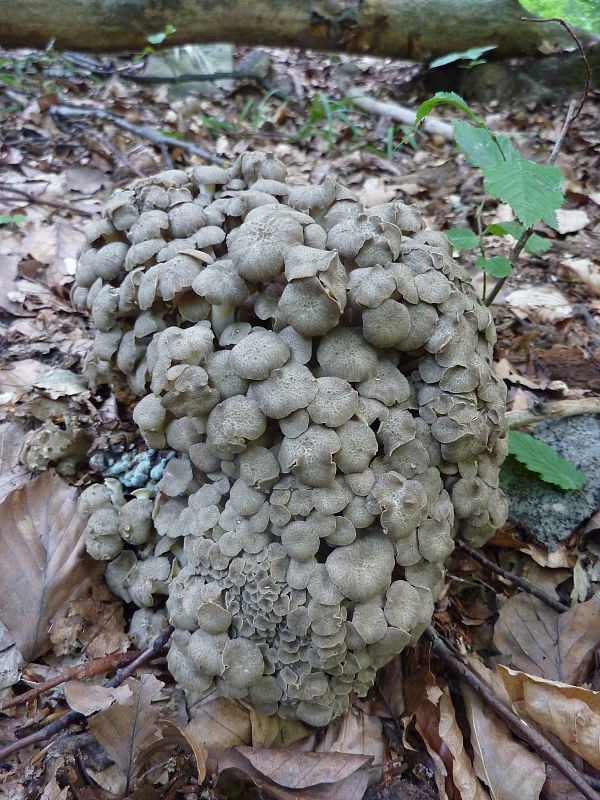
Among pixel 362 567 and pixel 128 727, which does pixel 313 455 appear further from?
pixel 128 727

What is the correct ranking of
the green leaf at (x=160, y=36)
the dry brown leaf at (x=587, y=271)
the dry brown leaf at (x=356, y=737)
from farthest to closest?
the green leaf at (x=160, y=36) → the dry brown leaf at (x=587, y=271) → the dry brown leaf at (x=356, y=737)

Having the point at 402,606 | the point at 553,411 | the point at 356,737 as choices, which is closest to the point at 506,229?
the point at 553,411

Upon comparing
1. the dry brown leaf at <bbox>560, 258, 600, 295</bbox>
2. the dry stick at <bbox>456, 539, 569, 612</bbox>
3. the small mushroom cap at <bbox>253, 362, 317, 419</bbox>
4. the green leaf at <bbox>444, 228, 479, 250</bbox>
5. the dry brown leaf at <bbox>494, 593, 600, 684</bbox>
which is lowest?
the dry brown leaf at <bbox>494, 593, 600, 684</bbox>

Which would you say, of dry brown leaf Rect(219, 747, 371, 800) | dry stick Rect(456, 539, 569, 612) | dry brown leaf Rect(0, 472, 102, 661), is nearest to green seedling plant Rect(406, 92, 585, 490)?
dry stick Rect(456, 539, 569, 612)

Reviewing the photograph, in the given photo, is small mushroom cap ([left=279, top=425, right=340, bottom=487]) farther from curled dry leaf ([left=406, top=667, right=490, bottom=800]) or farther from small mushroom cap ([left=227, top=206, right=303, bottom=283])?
curled dry leaf ([left=406, top=667, right=490, bottom=800])

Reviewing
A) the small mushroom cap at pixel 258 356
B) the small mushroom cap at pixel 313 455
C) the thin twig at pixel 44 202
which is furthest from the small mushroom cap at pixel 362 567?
the thin twig at pixel 44 202

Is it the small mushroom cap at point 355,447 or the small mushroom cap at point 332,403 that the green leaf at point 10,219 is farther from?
the small mushroom cap at point 355,447

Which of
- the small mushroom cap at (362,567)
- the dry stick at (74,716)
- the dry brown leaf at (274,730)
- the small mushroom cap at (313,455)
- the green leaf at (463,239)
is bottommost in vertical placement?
the dry brown leaf at (274,730)
